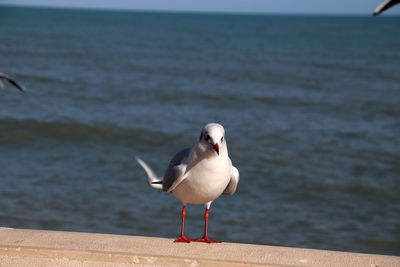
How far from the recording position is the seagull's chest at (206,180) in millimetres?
2551

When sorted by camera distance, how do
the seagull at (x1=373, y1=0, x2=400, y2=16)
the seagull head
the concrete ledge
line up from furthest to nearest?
the concrete ledge → the seagull head → the seagull at (x1=373, y1=0, x2=400, y2=16)

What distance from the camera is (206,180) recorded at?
2.57 meters

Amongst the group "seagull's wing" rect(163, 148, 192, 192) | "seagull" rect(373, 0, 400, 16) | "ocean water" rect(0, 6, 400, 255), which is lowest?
"ocean water" rect(0, 6, 400, 255)

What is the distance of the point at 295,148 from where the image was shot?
11.2 metres

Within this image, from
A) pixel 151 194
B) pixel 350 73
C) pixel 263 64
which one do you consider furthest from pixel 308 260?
pixel 263 64

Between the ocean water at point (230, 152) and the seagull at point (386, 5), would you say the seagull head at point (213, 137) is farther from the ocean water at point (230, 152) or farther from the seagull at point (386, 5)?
the ocean water at point (230, 152)

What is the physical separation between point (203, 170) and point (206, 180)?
5cm

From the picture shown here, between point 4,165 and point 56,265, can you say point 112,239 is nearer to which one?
point 56,265

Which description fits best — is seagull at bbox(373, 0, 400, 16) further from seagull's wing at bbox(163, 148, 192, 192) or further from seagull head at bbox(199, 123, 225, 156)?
seagull's wing at bbox(163, 148, 192, 192)

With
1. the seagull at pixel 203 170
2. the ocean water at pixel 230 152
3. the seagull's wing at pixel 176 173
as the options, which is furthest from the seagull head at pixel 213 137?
the ocean water at pixel 230 152

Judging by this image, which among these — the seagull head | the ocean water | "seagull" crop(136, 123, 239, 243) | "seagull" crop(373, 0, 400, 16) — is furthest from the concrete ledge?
the ocean water

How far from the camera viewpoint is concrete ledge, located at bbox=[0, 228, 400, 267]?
2801mm

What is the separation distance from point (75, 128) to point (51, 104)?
3134mm

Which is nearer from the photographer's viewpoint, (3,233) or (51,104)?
(3,233)
